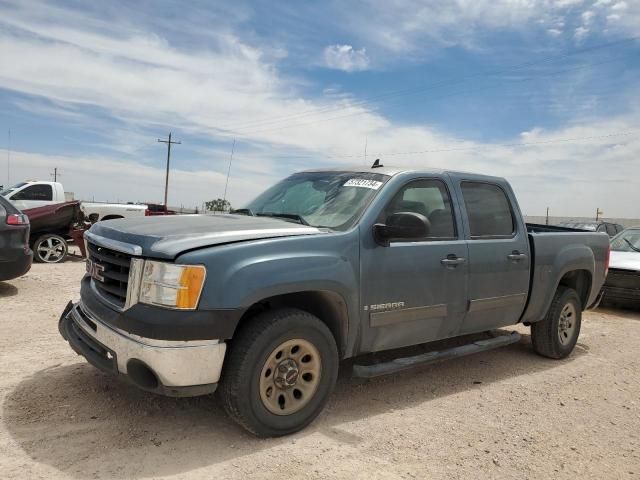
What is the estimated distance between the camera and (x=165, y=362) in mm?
3051

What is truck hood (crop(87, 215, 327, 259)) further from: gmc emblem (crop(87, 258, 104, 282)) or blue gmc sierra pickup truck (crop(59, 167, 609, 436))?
gmc emblem (crop(87, 258, 104, 282))

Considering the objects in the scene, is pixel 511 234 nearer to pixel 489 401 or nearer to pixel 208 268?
pixel 489 401

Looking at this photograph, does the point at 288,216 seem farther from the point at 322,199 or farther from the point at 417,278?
the point at 417,278

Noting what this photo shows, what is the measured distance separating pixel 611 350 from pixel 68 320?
6052 mm

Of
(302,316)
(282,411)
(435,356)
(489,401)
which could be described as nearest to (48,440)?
(282,411)

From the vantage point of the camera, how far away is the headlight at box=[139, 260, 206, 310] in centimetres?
306

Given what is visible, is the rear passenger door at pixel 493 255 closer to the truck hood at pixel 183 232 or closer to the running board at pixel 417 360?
the running board at pixel 417 360

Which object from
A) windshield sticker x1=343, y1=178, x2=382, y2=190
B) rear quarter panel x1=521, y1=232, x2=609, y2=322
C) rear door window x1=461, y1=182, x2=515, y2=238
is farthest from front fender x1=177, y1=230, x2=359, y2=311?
rear quarter panel x1=521, y1=232, x2=609, y2=322

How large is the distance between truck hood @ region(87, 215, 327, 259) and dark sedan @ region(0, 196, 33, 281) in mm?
4356

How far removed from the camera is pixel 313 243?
140 inches

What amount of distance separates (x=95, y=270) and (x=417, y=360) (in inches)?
99.7

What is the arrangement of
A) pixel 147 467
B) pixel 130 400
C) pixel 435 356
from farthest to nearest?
pixel 435 356 → pixel 130 400 → pixel 147 467

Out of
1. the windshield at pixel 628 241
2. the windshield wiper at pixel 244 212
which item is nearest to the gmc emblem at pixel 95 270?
the windshield wiper at pixel 244 212

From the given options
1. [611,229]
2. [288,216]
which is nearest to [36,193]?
[288,216]
